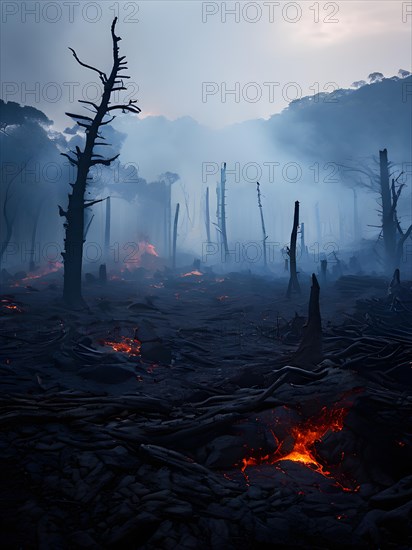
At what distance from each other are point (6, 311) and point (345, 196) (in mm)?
94628

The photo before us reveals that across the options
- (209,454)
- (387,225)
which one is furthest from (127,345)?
(387,225)

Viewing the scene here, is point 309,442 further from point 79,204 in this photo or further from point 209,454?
point 79,204

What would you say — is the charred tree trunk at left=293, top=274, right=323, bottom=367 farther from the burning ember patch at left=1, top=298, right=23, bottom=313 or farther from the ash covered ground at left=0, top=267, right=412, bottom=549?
the burning ember patch at left=1, top=298, right=23, bottom=313

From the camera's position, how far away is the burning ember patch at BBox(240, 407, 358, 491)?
5077 mm

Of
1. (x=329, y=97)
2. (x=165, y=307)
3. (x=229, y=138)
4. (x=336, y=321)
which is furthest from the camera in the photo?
(x=229, y=138)

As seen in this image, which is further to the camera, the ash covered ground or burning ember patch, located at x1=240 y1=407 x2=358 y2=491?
burning ember patch, located at x1=240 y1=407 x2=358 y2=491

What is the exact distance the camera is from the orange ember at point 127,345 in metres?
11.1

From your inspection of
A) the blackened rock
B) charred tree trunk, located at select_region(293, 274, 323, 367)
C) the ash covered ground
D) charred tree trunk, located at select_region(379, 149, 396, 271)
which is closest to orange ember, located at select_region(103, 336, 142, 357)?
the ash covered ground

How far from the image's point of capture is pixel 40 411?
18.4ft

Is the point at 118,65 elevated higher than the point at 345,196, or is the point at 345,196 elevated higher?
the point at 345,196

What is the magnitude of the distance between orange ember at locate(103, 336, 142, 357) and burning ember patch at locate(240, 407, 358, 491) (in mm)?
6317

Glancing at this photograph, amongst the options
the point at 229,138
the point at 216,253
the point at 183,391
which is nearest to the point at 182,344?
the point at 183,391

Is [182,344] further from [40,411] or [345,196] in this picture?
[345,196]

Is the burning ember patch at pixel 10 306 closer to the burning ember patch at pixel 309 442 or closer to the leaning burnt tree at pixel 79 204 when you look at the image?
the leaning burnt tree at pixel 79 204
